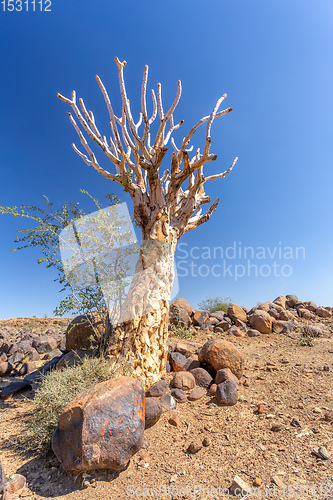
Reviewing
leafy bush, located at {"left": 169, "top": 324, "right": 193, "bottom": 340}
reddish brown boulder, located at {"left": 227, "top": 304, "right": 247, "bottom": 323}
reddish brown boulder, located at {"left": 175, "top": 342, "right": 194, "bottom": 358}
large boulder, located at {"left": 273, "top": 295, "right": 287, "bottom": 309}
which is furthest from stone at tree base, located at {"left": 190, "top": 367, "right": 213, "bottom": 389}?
large boulder, located at {"left": 273, "top": 295, "right": 287, "bottom": 309}

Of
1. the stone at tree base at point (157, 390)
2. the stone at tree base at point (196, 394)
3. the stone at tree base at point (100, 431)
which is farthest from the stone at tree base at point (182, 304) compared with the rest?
the stone at tree base at point (100, 431)

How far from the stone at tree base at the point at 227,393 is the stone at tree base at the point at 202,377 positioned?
38 cm

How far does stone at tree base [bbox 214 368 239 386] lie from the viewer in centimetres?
475

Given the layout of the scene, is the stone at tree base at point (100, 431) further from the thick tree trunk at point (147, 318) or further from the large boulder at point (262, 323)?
the large boulder at point (262, 323)

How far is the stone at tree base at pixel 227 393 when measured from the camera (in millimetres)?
4340

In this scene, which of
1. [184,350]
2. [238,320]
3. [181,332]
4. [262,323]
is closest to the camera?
[184,350]

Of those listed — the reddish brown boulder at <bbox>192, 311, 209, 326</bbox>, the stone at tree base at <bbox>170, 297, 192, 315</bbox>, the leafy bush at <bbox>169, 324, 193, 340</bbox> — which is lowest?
the leafy bush at <bbox>169, 324, 193, 340</bbox>

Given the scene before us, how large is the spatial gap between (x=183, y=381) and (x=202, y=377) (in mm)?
430

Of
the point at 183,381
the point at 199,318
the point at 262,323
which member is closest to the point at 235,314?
the point at 262,323

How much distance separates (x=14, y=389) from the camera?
5.43 metres

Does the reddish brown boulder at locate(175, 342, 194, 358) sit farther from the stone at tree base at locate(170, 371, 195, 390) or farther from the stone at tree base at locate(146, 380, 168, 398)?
the stone at tree base at locate(146, 380, 168, 398)

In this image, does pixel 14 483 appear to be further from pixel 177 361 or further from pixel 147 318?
pixel 177 361

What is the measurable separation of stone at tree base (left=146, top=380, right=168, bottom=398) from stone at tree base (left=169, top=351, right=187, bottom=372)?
3.08 ft

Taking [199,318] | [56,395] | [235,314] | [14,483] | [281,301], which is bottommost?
[14,483]
